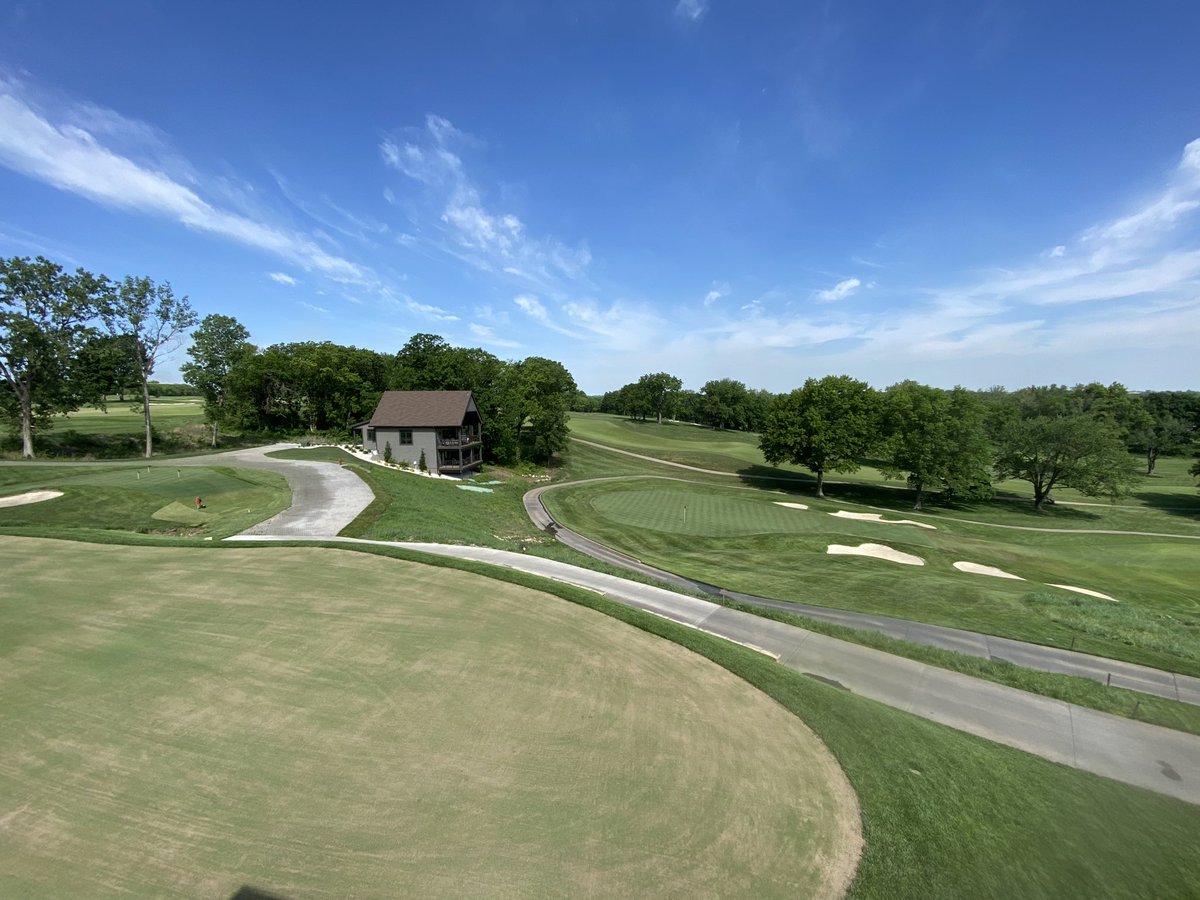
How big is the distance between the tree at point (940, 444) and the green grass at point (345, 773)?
149ft

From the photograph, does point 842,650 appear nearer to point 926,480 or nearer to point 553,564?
point 553,564

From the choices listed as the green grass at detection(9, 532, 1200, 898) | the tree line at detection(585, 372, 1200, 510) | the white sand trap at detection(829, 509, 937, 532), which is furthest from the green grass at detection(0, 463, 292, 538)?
the tree line at detection(585, 372, 1200, 510)

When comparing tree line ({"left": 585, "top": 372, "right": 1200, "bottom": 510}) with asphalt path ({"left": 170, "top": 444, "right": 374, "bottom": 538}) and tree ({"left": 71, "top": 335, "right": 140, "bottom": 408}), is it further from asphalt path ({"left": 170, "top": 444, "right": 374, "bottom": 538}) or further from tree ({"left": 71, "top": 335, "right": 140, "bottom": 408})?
tree ({"left": 71, "top": 335, "right": 140, "bottom": 408})

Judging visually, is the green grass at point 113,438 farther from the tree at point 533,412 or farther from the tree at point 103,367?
the tree at point 533,412

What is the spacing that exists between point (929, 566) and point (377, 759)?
27291mm

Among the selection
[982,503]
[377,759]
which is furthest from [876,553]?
[982,503]

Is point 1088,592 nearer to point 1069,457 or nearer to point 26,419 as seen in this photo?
point 1069,457

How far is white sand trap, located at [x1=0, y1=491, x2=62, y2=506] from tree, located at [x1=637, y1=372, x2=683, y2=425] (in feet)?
339

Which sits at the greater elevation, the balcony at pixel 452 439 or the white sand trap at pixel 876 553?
the balcony at pixel 452 439

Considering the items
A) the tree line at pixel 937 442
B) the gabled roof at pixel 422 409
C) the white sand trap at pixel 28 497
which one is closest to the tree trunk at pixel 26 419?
the gabled roof at pixel 422 409

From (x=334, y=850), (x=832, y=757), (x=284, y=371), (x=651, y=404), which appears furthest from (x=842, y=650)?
(x=651, y=404)

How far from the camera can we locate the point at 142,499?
2295cm

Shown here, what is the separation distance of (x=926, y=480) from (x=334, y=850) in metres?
54.3

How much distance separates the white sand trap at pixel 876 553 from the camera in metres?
25.6
